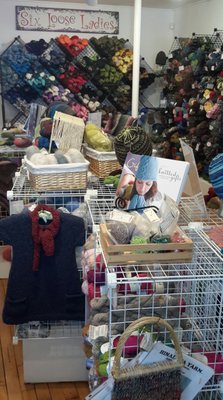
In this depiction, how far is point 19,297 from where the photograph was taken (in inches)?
71.9

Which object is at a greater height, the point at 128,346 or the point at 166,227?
the point at 166,227

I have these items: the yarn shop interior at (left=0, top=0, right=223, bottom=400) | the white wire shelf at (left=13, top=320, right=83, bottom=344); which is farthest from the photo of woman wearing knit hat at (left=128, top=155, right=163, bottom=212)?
the white wire shelf at (left=13, top=320, right=83, bottom=344)

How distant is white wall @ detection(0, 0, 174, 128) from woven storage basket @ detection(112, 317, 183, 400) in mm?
4740

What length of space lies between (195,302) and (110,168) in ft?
3.10

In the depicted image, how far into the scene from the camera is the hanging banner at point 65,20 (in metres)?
4.99

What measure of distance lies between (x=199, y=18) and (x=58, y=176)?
360 cm

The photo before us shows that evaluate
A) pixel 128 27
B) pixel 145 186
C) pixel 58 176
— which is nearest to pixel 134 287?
pixel 145 186

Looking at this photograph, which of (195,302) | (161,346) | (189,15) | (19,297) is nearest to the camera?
(161,346)

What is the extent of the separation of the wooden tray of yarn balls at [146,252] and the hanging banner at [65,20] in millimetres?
4517

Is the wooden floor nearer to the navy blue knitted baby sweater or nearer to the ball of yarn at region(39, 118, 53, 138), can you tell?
the navy blue knitted baby sweater

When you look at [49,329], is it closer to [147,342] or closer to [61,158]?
[61,158]

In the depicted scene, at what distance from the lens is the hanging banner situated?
4988 millimetres

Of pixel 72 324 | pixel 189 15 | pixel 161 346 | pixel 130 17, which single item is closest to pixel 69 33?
pixel 130 17

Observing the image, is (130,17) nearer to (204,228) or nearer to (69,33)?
(69,33)
